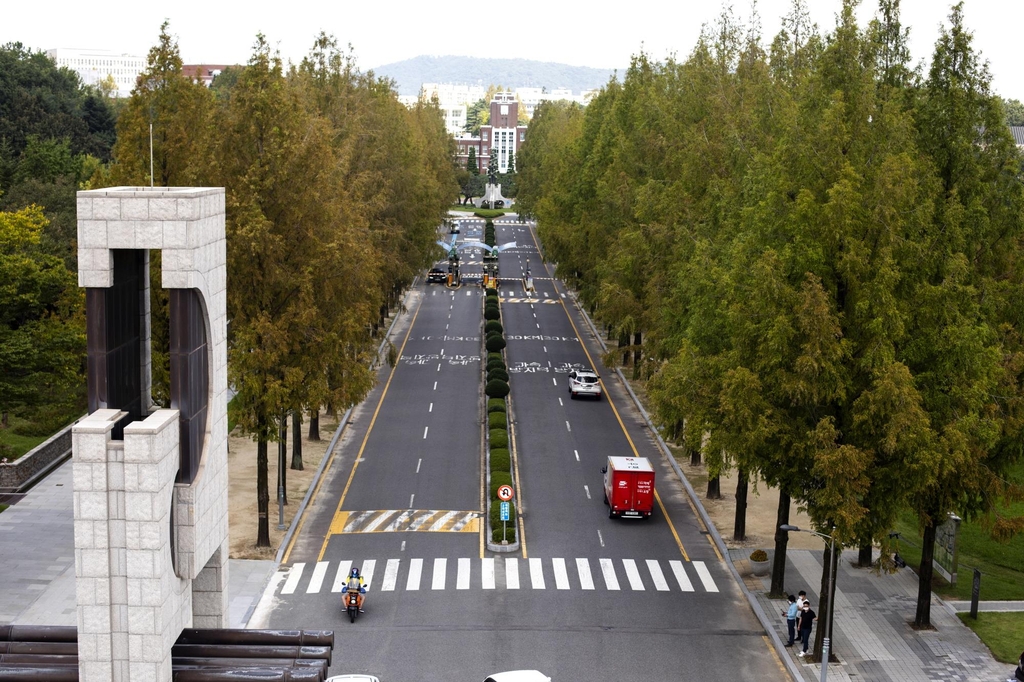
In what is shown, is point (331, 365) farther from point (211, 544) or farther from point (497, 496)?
point (211, 544)

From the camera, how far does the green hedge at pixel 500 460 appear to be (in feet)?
144

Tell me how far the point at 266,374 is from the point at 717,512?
53.3 feet

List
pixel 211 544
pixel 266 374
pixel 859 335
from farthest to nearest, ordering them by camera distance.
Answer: pixel 266 374 → pixel 859 335 → pixel 211 544

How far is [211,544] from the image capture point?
22078 mm

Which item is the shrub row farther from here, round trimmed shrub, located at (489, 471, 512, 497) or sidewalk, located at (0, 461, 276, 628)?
sidewalk, located at (0, 461, 276, 628)

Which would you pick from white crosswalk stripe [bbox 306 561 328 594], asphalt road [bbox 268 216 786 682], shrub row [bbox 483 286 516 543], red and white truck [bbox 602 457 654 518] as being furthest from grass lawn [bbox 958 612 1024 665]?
white crosswalk stripe [bbox 306 561 328 594]

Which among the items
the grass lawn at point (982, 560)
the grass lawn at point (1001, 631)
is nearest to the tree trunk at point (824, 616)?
the grass lawn at point (1001, 631)

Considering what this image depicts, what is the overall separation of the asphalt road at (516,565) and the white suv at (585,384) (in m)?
0.57

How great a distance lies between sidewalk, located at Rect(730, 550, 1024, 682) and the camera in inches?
1136

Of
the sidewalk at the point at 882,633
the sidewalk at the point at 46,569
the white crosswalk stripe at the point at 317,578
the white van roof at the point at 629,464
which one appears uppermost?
the white van roof at the point at 629,464

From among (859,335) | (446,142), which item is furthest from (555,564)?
(446,142)

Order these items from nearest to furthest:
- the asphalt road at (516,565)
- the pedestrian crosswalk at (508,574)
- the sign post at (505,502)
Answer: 1. the asphalt road at (516,565)
2. the pedestrian crosswalk at (508,574)
3. the sign post at (505,502)

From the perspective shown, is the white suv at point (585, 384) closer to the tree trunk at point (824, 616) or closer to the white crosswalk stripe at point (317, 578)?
the white crosswalk stripe at point (317, 578)

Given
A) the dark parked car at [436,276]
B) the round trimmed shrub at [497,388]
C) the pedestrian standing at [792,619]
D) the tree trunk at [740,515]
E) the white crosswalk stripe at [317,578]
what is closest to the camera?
the pedestrian standing at [792,619]
